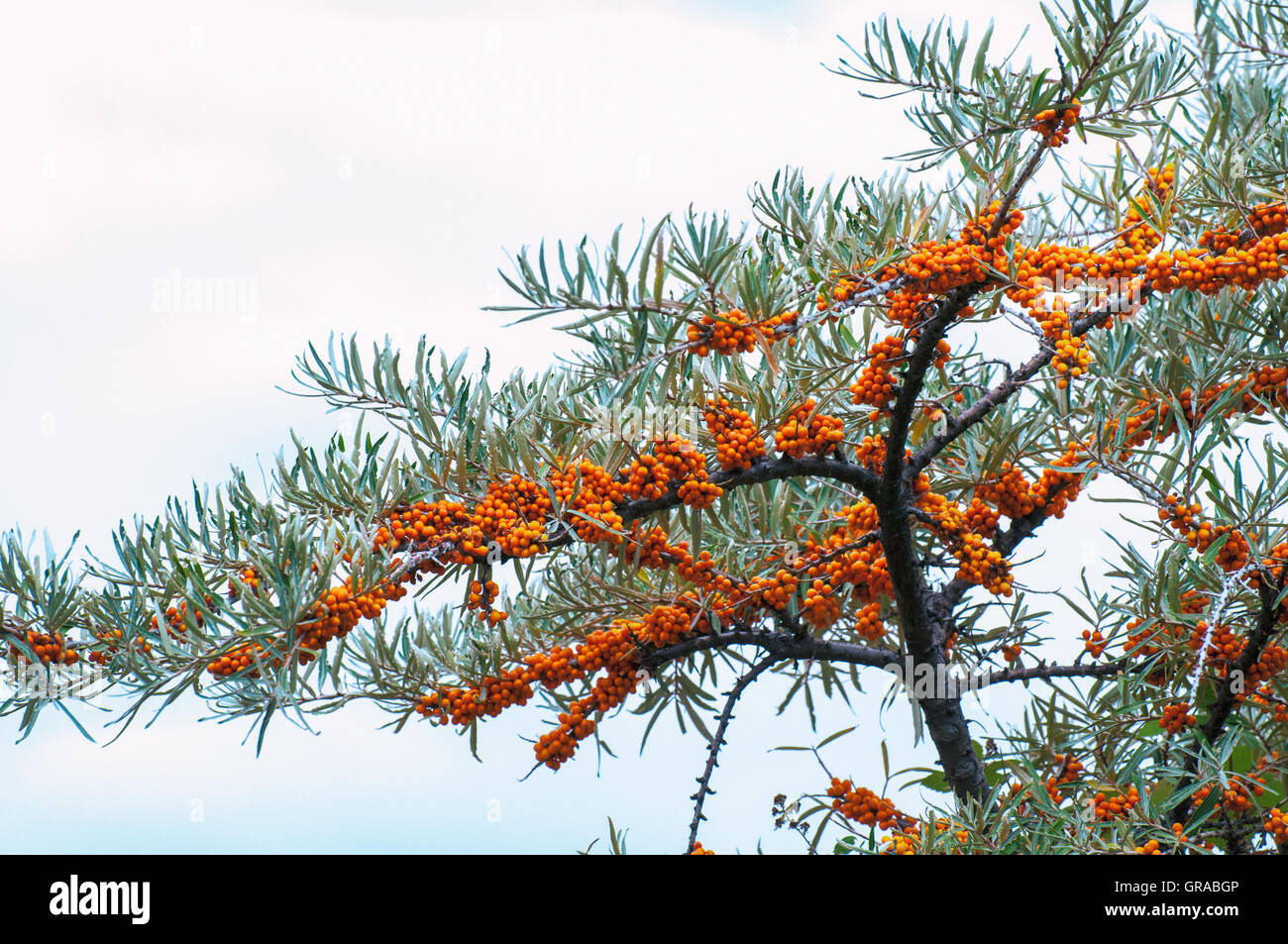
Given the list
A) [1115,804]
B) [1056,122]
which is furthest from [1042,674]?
[1056,122]

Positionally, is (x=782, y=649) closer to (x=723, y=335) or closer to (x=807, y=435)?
(x=807, y=435)

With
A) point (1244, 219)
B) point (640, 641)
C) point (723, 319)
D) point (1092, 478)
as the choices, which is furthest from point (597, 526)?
point (1244, 219)

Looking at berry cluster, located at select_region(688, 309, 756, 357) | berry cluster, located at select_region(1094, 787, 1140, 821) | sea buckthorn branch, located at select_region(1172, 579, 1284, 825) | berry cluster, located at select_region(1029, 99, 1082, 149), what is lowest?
berry cluster, located at select_region(1094, 787, 1140, 821)

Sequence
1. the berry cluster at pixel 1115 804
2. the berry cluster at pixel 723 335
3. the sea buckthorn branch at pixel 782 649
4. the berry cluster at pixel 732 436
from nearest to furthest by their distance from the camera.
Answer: the berry cluster at pixel 723 335 < the berry cluster at pixel 732 436 < the berry cluster at pixel 1115 804 < the sea buckthorn branch at pixel 782 649

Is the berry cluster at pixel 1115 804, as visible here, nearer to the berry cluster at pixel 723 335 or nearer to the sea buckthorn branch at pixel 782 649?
the sea buckthorn branch at pixel 782 649

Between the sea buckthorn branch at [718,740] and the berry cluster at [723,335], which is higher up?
the berry cluster at [723,335]

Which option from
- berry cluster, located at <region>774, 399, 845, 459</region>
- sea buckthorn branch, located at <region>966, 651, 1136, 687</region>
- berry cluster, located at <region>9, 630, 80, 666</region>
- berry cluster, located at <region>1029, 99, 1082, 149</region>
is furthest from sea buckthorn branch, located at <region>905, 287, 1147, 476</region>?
berry cluster, located at <region>9, 630, 80, 666</region>

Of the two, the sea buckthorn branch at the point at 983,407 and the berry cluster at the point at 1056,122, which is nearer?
the berry cluster at the point at 1056,122

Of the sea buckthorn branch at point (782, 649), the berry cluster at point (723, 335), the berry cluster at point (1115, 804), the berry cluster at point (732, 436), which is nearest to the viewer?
the berry cluster at point (723, 335)

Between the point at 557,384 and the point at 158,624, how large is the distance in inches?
21.8

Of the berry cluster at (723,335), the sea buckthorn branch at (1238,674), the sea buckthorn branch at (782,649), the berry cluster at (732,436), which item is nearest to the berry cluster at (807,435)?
the berry cluster at (732,436)

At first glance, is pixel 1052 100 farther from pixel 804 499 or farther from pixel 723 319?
pixel 804 499

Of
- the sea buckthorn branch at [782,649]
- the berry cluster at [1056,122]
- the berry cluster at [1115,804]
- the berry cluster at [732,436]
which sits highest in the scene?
the berry cluster at [1056,122]

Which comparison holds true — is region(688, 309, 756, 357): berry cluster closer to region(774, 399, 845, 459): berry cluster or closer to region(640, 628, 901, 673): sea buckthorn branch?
region(774, 399, 845, 459): berry cluster
